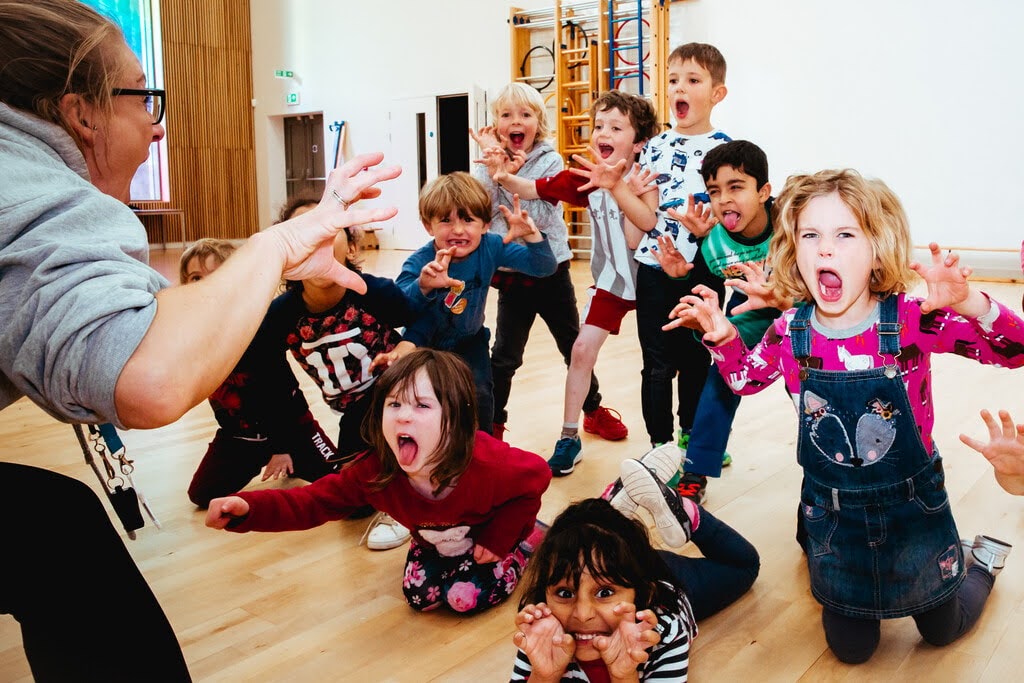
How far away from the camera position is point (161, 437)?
377 centimetres

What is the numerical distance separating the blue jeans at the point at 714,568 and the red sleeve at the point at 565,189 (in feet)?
4.83

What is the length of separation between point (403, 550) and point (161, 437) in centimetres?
169

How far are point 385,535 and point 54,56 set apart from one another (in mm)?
1726

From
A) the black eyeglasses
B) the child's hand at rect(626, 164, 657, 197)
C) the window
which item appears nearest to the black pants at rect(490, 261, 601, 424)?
the child's hand at rect(626, 164, 657, 197)

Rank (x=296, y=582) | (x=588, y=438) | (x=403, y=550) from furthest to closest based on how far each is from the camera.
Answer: (x=588, y=438), (x=403, y=550), (x=296, y=582)

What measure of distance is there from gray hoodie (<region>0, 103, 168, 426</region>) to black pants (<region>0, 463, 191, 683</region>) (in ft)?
0.75

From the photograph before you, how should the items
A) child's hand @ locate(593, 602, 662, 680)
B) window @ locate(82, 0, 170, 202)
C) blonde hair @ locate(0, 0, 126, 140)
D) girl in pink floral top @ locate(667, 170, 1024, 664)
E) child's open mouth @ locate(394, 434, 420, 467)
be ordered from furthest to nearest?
window @ locate(82, 0, 170, 202)
child's open mouth @ locate(394, 434, 420, 467)
girl in pink floral top @ locate(667, 170, 1024, 664)
child's hand @ locate(593, 602, 662, 680)
blonde hair @ locate(0, 0, 126, 140)

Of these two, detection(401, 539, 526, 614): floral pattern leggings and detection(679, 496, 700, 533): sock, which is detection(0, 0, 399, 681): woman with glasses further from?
detection(679, 496, 700, 533): sock

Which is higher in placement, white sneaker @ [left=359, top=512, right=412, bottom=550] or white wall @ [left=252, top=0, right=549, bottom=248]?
white wall @ [left=252, top=0, right=549, bottom=248]

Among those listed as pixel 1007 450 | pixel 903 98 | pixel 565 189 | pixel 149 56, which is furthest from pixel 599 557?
pixel 149 56

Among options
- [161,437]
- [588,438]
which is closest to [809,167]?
[588,438]

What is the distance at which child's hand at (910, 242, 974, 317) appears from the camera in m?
1.75

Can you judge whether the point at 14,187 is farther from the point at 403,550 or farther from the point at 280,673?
the point at 403,550

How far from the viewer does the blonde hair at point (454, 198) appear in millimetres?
2965
